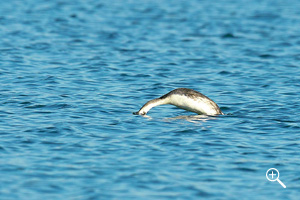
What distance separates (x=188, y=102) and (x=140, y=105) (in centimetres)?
222

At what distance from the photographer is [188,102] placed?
58.5 ft

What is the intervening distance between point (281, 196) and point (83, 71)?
570 inches

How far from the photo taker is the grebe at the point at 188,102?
17844mm

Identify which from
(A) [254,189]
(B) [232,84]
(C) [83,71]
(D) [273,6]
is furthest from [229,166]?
(D) [273,6]

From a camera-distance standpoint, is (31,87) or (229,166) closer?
(229,166)

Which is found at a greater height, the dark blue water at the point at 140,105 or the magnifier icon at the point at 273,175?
the dark blue water at the point at 140,105

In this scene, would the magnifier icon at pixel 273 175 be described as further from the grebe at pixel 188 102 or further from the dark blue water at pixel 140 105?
the grebe at pixel 188 102

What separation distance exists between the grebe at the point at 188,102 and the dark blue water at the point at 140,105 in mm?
368

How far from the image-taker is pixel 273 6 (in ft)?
162

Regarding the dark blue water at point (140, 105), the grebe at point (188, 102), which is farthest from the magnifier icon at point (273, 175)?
the grebe at point (188, 102)

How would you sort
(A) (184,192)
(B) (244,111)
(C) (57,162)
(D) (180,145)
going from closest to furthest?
(A) (184,192) < (C) (57,162) < (D) (180,145) < (B) (244,111)

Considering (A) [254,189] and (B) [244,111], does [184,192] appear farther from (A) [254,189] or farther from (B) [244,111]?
(B) [244,111]

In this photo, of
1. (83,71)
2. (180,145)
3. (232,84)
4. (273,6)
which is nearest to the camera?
(180,145)

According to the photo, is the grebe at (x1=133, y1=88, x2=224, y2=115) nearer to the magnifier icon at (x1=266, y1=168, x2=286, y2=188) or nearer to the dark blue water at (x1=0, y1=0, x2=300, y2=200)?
the dark blue water at (x1=0, y1=0, x2=300, y2=200)
